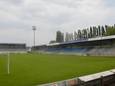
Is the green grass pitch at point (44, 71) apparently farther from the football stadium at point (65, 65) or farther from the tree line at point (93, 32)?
the tree line at point (93, 32)

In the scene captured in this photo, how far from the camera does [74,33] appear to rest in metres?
96.9

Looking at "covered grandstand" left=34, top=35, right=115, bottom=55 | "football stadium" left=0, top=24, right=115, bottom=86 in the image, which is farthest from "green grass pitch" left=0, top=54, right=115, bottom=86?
"covered grandstand" left=34, top=35, right=115, bottom=55

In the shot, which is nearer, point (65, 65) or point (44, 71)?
point (44, 71)

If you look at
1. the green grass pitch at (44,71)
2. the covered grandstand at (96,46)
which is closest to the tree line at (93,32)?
the covered grandstand at (96,46)

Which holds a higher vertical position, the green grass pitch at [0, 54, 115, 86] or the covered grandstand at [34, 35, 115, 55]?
the covered grandstand at [34, 35, 115, 55]

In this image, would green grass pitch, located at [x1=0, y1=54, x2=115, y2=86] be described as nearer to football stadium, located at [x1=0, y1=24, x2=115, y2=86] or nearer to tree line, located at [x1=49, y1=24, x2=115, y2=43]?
football stadium, located at [x1=0, y1=24, x2=115, y2=86]

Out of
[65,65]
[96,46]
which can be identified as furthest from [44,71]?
[96,46]

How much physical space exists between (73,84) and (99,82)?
136 cm

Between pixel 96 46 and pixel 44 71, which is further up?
pixel 96 46

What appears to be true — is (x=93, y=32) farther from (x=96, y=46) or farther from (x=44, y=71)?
(x=44, y=71)

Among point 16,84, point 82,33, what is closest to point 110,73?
point 16,84

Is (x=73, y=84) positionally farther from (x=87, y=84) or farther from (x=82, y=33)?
(x=82, y=33)

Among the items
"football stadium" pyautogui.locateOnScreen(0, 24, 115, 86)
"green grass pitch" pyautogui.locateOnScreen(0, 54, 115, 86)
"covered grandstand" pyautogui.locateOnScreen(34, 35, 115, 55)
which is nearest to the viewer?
"football stadium" pyautogui.locateOnScreen(0, 24, 115, 86)

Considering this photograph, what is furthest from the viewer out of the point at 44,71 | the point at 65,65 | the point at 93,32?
the point at 93,32
